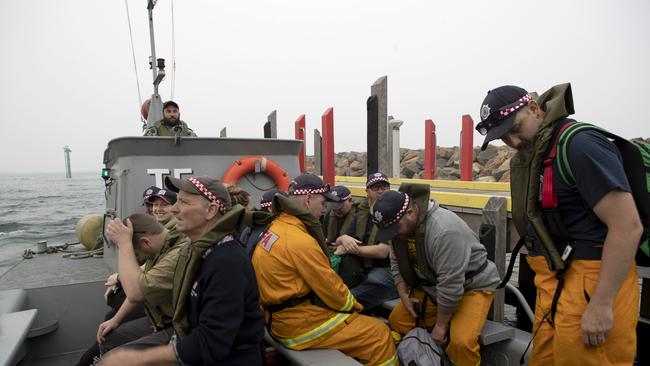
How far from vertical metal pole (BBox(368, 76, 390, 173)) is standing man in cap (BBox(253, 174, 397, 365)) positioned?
395 cm

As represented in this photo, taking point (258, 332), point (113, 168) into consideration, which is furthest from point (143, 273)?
point (113, 168)

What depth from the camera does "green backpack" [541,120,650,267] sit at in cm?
167

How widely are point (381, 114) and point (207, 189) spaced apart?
464 cm

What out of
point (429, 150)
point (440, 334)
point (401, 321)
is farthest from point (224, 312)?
point (429, 150)

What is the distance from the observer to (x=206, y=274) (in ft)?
6.28

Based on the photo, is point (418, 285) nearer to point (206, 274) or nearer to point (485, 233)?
point (485, 233)

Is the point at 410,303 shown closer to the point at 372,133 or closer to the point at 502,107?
the point at 502,107

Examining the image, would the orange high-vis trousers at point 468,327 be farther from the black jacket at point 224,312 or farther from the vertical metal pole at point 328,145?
the vertical metal pole at point 328,145

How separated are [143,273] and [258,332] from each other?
35.6 inches

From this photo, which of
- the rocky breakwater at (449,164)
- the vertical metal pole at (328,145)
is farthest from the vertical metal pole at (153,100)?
the rocky breakwater at (449,164)

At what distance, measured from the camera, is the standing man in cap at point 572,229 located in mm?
1588

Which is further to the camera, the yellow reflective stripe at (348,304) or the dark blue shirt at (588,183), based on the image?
the yellow reflective stripe at (348,304)

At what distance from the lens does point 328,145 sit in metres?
8.08

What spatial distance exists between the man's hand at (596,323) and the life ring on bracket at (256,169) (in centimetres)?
388
